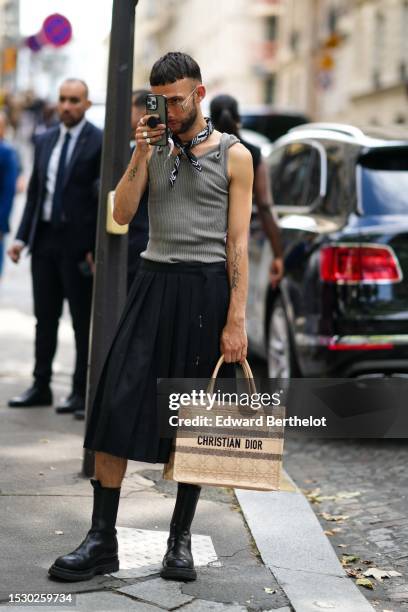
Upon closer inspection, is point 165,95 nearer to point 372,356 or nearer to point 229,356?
point 229,356

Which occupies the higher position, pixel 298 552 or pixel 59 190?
pixel 59 190

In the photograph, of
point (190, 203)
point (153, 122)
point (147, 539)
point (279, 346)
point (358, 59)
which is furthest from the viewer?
point (358, 59)

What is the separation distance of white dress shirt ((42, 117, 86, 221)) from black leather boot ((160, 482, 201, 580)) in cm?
328

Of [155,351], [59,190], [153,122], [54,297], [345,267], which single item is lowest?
[54,297]

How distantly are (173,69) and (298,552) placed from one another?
1977 millimetres

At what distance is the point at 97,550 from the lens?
4641mm

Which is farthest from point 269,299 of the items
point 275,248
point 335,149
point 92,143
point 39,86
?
point 39,86

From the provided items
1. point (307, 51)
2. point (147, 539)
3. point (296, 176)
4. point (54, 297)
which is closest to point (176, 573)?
point (147, 539)

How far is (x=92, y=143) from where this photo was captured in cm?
758

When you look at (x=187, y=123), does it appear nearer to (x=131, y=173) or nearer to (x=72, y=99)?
(x=131, y=173)

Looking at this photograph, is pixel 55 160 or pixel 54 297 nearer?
pixel 55 160

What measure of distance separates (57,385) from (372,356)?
251 cm

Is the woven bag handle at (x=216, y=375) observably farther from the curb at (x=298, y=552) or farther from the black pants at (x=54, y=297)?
the black pants at (x=54, y=297)

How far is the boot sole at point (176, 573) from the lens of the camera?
182 inches
